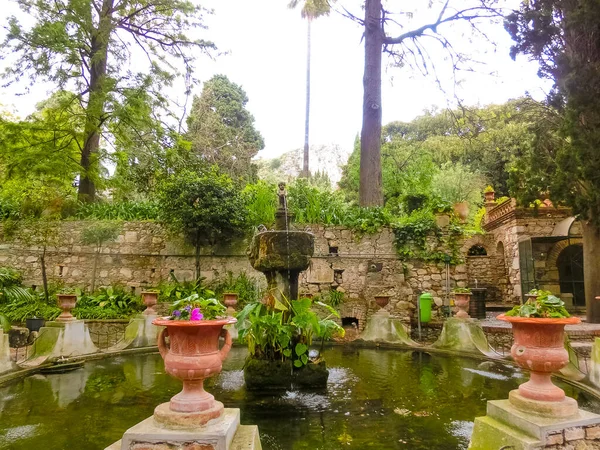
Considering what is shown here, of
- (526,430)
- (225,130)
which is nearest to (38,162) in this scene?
(526,430)

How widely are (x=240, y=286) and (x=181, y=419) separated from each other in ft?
25.8

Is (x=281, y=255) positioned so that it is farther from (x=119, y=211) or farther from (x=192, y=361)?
(x=119, y=211)

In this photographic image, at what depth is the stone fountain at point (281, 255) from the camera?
4.88 m

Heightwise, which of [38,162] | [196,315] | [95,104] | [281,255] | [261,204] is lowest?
[196,315]

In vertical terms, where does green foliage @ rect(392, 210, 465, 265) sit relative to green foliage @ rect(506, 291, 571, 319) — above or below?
above

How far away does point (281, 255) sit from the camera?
4.88 m

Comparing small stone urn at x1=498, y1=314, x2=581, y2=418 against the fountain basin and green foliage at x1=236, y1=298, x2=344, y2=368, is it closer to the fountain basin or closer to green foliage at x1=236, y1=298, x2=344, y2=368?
green foliage at x1=236, y1=298, x2=344, y2=368

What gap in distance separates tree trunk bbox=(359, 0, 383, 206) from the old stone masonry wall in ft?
9.36

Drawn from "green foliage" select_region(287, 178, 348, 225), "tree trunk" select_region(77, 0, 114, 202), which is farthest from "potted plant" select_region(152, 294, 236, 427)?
"tree trunk" select_region(77, 0, 114, 202)

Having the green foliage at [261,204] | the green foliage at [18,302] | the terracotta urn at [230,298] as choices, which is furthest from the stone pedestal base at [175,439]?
the green foliage at [261,204]

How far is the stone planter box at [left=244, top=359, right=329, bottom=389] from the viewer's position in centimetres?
470

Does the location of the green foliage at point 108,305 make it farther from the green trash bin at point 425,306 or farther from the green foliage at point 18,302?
the green trash bin at point 425,306

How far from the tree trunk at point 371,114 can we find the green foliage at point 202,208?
462 cm

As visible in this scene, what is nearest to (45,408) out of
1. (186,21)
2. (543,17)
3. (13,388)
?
(13,388)
